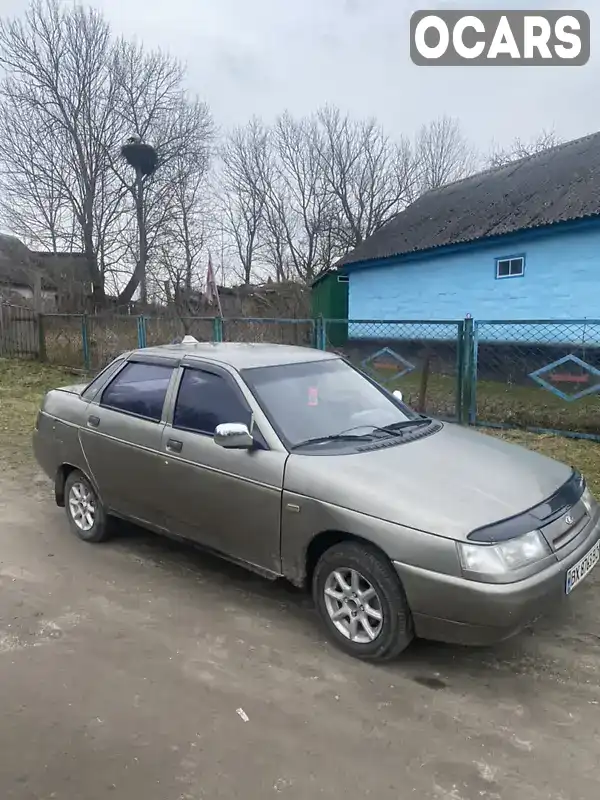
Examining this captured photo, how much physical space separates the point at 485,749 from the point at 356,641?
2.68 ft

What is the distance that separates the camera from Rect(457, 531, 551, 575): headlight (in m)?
2.67

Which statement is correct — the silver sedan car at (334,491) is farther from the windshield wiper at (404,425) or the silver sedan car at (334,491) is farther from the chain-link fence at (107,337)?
the chain-link fence at (107,337)

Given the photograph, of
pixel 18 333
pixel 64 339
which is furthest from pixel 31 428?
pixel 18 333

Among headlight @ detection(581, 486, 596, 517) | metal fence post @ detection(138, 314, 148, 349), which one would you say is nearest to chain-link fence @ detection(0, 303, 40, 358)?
metal fence post @ detection(138, 314, 148, 349)

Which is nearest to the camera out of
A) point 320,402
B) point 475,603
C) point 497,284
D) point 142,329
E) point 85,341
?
point 475,603

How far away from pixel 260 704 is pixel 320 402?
1851 millimetres

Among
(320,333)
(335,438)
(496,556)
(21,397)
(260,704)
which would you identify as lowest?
(260,704)

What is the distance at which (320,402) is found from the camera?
3.89m

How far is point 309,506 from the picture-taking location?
3156mm

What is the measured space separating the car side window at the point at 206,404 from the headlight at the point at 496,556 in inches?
60.1

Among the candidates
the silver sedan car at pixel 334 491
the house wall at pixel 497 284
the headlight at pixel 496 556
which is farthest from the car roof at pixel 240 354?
the house wall at pixel 497 284

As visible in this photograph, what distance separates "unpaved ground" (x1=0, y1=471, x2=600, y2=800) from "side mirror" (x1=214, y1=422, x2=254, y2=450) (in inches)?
40.7

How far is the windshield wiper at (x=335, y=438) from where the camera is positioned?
3.48 metres

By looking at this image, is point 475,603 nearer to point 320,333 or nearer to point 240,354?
point 240,354
